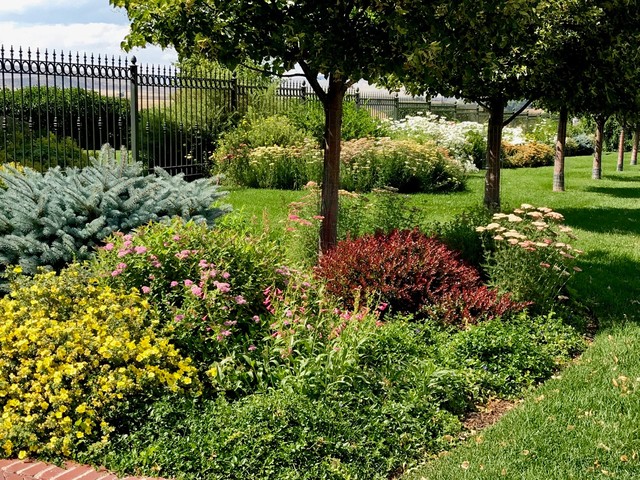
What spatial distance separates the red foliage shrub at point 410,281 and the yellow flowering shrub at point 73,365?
5.68 ft

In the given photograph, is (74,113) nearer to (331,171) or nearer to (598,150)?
(598,150)

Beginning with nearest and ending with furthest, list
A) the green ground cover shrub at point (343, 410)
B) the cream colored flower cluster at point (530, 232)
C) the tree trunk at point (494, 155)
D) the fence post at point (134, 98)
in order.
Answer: the green ground cover shrub at point (343, 410) → the cream colored flower cluster at point (530, 232) → the tree trunk at point (494, 155) → the fence post at point (134, 98)

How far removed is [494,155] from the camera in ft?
38.7

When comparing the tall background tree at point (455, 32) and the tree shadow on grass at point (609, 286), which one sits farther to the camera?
the tree shadow on grass at point (609, 286)

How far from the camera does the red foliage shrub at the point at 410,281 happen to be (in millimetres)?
5926

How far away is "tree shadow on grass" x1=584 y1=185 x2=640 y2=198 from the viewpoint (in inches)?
637

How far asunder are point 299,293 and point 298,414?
1444 mm

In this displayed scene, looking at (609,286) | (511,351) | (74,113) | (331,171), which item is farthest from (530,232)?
(74,113)

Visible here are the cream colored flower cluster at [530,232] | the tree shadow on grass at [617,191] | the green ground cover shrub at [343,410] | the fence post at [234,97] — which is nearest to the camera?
the green ground cover shrub at [343,410]

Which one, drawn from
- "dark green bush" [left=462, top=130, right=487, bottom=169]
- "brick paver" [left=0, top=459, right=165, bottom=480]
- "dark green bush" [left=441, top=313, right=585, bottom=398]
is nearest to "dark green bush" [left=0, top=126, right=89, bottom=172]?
"dark green bush" [left=441, top=313, right=585, bottom=398]

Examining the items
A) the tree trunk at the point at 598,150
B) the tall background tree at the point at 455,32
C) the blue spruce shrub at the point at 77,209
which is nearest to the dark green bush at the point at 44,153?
the blue spruce shrub at the point at 77,209

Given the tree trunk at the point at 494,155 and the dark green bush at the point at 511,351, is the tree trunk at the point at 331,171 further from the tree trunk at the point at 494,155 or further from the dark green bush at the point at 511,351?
the tree trunk at the point at 494,155

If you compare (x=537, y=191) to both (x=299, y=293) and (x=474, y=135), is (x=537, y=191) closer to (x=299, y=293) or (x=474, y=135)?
(x=474, y=135)

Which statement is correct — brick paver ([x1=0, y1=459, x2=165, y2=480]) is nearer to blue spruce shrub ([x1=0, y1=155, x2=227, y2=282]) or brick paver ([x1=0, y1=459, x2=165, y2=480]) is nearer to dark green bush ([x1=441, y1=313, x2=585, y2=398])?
blue spruce shrub ([x1=0, y1=155, x2=227, y2=282])
